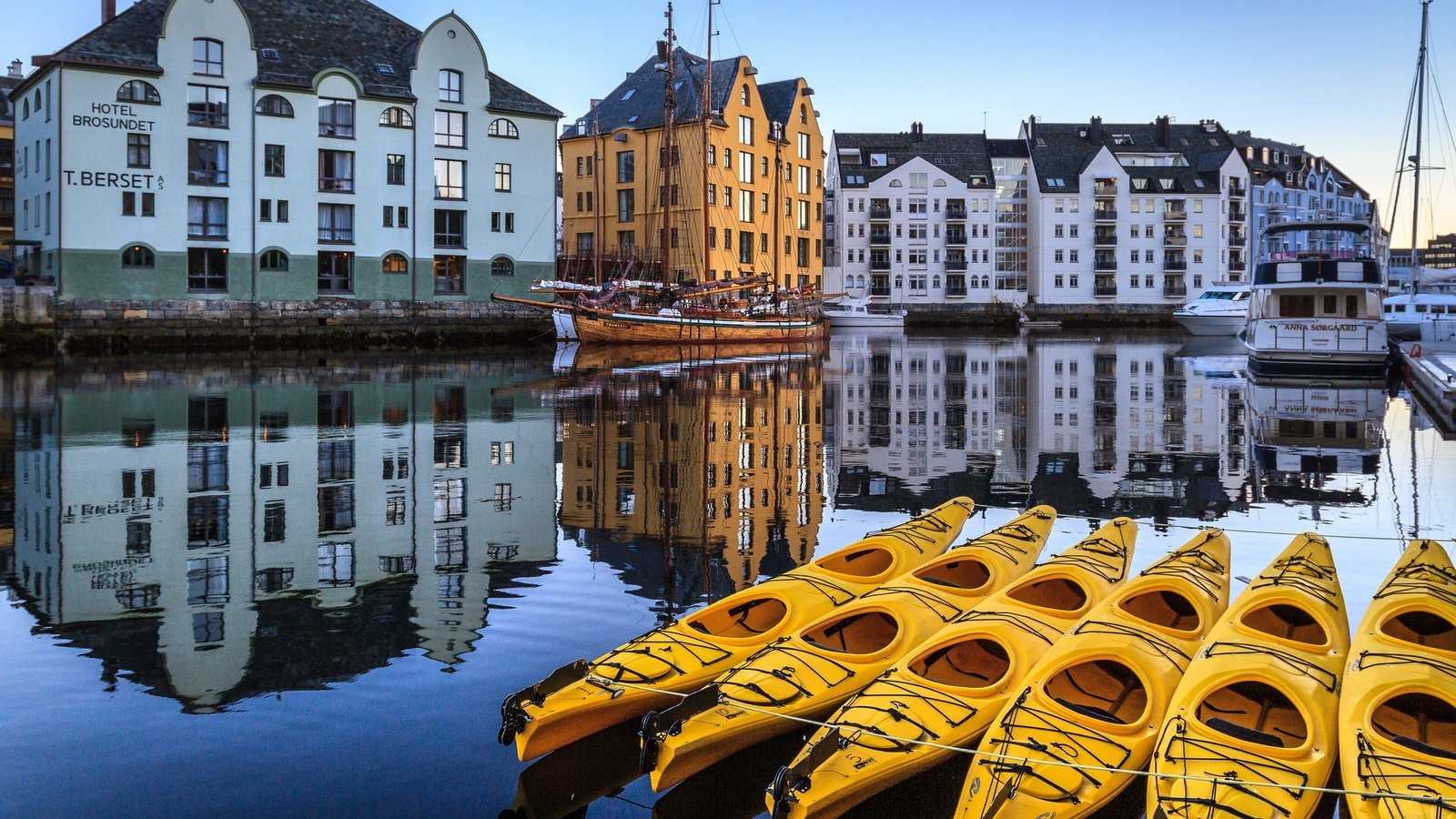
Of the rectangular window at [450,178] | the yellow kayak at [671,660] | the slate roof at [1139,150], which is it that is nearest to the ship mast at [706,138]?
the rectangular window at [450,178]

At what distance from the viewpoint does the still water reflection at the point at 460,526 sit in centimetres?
730

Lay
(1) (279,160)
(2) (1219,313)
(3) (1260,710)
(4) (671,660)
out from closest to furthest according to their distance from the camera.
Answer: (3) (1260,710)
(4) (671,660)
(1) (279,160)
(2) (1219,313)

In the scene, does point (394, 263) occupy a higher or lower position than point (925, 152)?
lower

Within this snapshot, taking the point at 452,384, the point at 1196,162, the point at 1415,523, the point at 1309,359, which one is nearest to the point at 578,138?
the point at 452,384

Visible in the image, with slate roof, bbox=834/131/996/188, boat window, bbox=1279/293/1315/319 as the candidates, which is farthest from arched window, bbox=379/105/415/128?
slate roof, bbox=834/131/996/188

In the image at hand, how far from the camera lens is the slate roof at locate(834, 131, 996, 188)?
101 m

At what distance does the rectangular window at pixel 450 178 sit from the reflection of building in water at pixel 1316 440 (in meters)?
38.4

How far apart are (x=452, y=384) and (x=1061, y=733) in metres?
30.3

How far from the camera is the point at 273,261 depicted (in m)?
54.2

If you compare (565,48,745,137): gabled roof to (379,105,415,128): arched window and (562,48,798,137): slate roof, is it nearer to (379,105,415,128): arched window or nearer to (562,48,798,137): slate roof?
(562,48,798,137): slate roof

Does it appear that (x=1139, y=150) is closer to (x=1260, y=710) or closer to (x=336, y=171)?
(x=336, y=171)

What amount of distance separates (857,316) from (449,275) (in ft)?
135

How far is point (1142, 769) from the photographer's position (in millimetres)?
6457

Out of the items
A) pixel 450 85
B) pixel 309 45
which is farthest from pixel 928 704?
pixel 309 45
